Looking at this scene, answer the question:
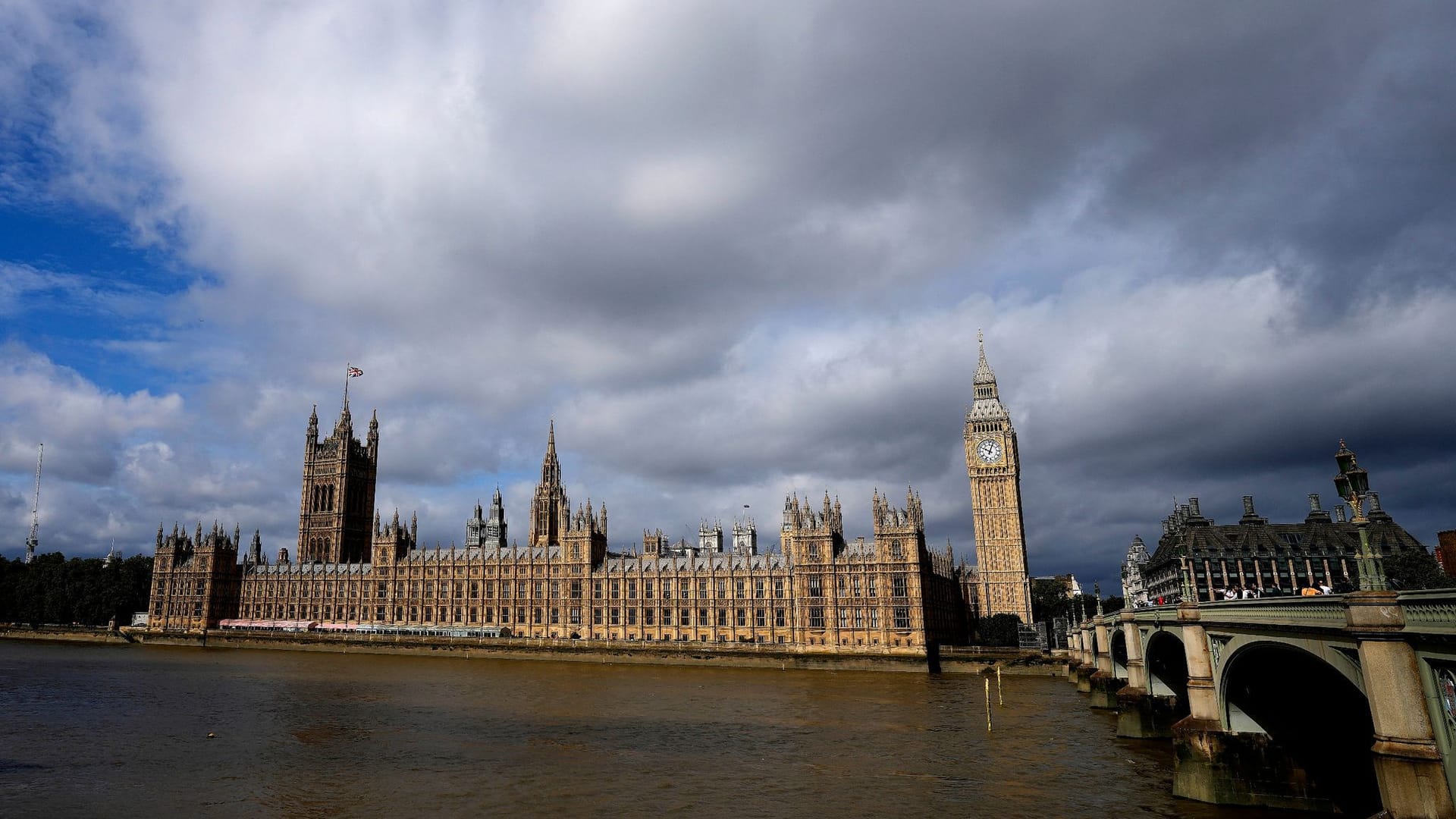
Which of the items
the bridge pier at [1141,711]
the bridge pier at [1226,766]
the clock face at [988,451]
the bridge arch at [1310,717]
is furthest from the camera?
the clock face at [988,451]

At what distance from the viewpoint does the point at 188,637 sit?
15112 cm

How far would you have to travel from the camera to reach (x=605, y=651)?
11875cm

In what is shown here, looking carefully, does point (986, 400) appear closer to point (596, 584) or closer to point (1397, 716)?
point (596, 584)

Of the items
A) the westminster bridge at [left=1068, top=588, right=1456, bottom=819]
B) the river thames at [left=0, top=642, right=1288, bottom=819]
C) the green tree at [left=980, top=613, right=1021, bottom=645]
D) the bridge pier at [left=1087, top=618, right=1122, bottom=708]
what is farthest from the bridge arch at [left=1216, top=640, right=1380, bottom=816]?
the green tree at [left=980, top=613, right=1021, bottom=645]

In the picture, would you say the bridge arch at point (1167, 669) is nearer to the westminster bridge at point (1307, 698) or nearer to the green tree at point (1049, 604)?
the westminster bridge at point (1307, 698)

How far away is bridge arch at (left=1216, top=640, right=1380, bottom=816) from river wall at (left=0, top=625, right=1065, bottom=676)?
6604 centimetres

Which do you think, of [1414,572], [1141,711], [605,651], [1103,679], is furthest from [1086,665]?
[605,651]

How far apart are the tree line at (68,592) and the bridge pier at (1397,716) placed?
686 feet

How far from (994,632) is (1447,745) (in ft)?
367

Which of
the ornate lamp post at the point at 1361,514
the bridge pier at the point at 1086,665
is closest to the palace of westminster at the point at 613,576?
the bridge pier at the point at 1086,665

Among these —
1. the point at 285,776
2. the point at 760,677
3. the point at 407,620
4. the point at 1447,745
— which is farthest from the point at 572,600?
the point at 1447,745

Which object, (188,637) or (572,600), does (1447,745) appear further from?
(188,637)

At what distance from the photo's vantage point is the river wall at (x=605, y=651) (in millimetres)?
105438

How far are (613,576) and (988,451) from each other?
77.7m
